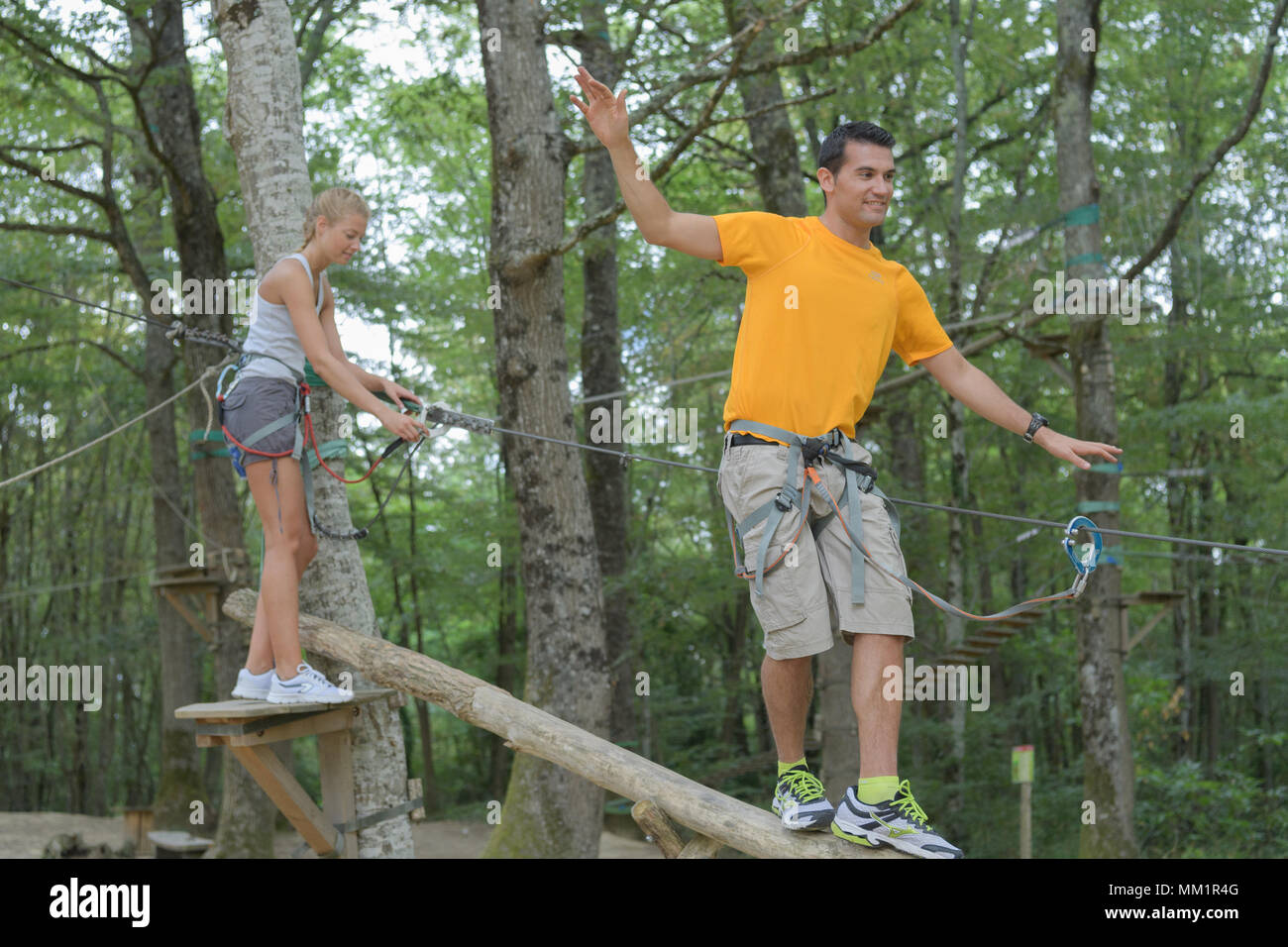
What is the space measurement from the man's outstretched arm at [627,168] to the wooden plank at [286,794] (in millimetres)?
2361

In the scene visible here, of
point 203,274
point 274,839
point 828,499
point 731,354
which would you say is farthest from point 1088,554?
point 731,354

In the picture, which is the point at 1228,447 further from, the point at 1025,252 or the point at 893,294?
the point at 893,294

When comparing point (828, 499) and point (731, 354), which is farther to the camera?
point (731, 354)

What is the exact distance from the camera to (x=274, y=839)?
11430mm

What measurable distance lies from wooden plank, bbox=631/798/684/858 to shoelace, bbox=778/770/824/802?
1.41 feet

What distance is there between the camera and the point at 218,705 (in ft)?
13.2

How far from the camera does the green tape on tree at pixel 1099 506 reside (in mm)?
9508

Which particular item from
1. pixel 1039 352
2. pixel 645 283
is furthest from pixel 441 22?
pixel 1039 352

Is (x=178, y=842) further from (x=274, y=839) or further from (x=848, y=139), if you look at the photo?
(x=848, y=139)

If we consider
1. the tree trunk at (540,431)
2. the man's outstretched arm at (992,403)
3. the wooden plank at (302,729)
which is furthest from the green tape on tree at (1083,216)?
the wooden plank at (302,729)

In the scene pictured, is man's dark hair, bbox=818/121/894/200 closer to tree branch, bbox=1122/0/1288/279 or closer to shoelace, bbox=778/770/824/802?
shoelace, bbox=778/770/824/802

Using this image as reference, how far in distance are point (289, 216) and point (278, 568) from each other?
1.67 meters

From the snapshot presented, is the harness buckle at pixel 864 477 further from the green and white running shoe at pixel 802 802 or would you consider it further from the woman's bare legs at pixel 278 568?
the woman's bare legs at pixel 278 568

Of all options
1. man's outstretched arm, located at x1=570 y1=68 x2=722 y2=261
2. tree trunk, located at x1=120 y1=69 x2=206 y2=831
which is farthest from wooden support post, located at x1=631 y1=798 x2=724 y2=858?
tree trunk, located at x1=120 y1=69 x2=206 y2=831
